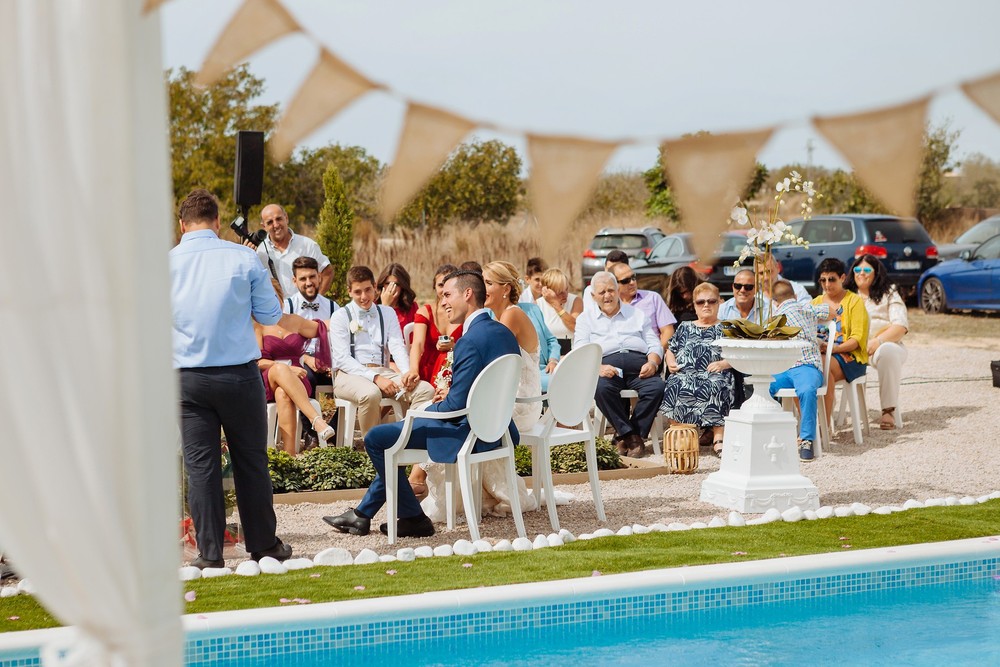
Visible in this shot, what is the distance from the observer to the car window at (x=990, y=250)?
1440 centimetres

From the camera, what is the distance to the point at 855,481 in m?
7.38

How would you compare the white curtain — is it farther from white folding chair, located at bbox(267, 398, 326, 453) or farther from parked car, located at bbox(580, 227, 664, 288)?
parked car, located at bbox(580, 227, 664, 288)

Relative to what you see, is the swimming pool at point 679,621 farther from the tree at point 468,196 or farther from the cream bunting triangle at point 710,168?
the tree at point 468,196

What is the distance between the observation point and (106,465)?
1938 mm

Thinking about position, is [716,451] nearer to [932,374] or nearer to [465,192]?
[932,374]

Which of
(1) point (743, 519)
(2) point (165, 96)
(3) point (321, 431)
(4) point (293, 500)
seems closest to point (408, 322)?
(3) point (321, 431)

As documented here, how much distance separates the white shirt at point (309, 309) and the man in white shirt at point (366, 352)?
1.21ft

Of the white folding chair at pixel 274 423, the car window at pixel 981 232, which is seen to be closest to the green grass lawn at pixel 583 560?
the white folding chair at pixel 274 423

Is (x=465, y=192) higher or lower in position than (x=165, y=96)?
higher

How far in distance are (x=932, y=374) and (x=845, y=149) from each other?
11418 mm

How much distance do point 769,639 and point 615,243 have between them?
15.0m

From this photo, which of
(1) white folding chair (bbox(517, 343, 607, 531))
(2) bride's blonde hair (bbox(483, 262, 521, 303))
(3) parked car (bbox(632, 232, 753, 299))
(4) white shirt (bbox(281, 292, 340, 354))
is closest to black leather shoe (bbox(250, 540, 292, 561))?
(1) white folding chair (bbox(517, 343, 607, 531))

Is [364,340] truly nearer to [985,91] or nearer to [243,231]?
[243,231]

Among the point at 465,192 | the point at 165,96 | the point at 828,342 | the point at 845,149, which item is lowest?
the point at 828,342
